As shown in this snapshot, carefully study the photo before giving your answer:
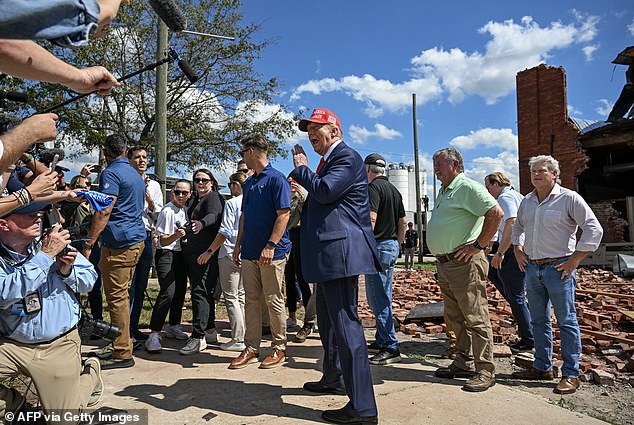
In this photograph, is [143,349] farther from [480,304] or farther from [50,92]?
[50,92]

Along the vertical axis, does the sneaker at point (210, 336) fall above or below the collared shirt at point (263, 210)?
below

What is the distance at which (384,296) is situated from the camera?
16.4 feet

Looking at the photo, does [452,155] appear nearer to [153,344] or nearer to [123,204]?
[123,204]

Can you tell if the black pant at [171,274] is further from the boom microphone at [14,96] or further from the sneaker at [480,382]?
the sneaker at [480,382]

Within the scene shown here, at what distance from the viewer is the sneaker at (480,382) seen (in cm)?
383

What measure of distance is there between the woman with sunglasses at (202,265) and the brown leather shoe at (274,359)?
1.01 meters

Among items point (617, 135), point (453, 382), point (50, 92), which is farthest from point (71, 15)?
point (617, 135)

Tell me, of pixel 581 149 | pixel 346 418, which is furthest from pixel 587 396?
pixel 581 149

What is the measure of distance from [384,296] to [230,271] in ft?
5.81

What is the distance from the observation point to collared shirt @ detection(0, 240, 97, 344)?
275 cm

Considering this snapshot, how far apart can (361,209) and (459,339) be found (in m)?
1.80

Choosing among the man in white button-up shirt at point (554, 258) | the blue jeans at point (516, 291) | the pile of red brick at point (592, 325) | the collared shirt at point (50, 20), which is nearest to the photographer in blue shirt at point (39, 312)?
the collared shirt at point (50, 20)

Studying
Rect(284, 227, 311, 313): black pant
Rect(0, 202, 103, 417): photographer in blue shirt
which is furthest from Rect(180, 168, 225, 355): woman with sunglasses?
Result: Rect(0, 202, 103, 417): photographer in blue shirt

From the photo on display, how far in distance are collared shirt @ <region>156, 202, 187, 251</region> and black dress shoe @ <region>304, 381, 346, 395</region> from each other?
2621 millimetres
